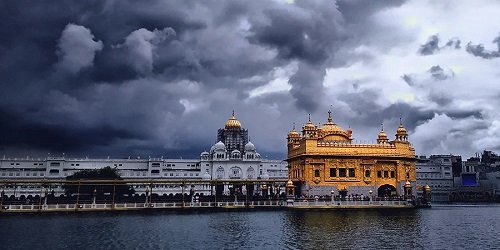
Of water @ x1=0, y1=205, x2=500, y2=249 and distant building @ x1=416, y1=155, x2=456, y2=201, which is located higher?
distant building @ x1=416, y1=155, x2=456, y2=201

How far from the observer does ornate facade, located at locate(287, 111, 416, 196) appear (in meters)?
76.5

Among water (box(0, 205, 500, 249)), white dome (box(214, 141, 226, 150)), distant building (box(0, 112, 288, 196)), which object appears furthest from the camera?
white dome (box(214, 141, 226, 150))

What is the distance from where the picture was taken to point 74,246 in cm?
3131

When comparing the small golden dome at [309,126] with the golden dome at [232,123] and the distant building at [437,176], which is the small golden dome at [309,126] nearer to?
the golden dome at [232,123]

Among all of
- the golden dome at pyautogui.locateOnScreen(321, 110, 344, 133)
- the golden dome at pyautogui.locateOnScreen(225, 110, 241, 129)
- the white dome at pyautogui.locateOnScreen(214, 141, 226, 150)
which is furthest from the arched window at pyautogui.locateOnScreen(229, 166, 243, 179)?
the golden dome at pyautogui.locateOnScreen(321, 110, 344, 133)

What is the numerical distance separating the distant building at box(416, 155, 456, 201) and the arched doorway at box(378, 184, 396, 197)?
7855 centimetres

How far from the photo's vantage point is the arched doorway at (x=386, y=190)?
80.3m

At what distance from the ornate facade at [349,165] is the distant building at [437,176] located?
78.8 meters

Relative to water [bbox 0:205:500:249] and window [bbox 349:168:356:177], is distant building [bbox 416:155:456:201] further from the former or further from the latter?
water [bbox 0:205:500:249]

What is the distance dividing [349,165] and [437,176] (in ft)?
307

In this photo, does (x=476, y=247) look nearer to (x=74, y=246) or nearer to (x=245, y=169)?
(x=74, y=246)

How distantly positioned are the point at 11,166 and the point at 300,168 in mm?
91723

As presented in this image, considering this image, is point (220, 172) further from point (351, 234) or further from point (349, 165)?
point (351, 234)

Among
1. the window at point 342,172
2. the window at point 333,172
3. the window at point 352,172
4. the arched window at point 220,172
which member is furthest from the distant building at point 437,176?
the window at point 333,172
